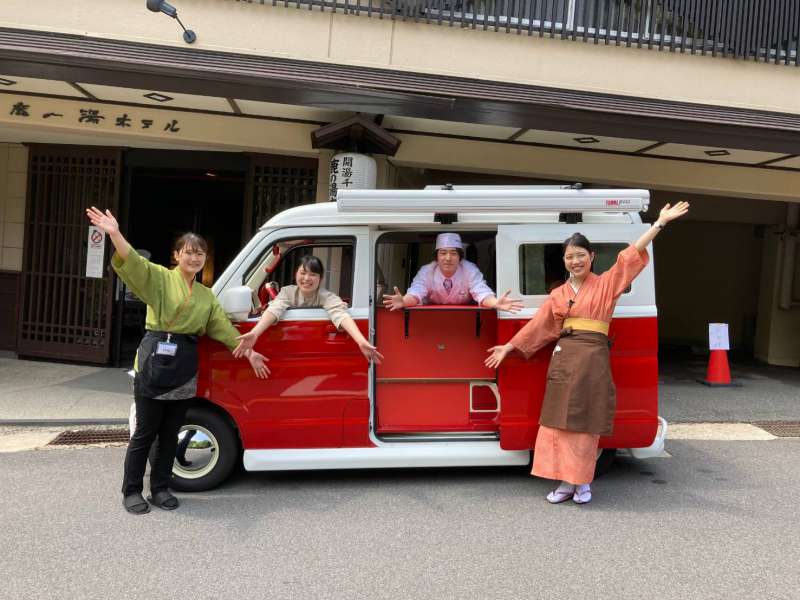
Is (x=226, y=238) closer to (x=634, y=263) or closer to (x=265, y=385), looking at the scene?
(x=265, y=385)

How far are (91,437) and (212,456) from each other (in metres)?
2.12

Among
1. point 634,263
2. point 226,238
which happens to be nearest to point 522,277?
point 634,263

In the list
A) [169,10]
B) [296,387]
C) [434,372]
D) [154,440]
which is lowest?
[154,440]

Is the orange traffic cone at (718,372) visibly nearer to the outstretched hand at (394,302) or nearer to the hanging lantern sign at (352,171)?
the hanging lantern sign at (352,171)

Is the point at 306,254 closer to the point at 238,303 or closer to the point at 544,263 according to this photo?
the point at 238,303

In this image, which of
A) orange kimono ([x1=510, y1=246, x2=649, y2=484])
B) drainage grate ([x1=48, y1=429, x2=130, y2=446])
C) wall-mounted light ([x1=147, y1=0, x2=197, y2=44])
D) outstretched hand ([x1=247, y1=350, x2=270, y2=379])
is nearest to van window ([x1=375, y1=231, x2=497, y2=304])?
orange kimono ([x1=510, y1=246, x2=649, y2=484])

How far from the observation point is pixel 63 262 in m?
8.91

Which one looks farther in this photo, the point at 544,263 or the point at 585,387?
the point at 544,263

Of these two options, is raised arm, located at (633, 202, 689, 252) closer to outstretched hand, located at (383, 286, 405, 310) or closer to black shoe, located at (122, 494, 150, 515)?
outstretched hand, located at (383, 286, 405, 310)

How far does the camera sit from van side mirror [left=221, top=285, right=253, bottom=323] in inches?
159

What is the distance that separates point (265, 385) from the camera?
4.19 meters

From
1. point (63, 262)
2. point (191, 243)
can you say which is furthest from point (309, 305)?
point (63, 262)

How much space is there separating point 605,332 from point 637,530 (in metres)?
1.27

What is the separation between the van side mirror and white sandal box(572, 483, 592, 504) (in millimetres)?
2602
